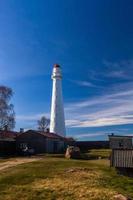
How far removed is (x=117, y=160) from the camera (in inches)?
1384

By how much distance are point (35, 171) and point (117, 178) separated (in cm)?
732

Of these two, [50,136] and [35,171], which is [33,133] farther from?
[35,171]

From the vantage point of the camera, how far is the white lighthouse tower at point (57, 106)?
244 feet

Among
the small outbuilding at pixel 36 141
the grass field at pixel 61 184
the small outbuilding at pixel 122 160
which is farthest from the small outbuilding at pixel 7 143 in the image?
the small outbuilding at pixel 122 160

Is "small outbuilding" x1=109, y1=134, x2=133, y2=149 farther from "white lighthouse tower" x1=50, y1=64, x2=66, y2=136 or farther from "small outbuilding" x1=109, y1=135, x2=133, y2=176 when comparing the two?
"small outbuilding" x1=109, y1=135, x2=133, y2=176

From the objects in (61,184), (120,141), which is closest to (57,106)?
(120,141)

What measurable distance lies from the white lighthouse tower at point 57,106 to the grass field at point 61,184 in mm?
38514

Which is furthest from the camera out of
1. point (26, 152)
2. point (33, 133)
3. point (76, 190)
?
point (33, 133)

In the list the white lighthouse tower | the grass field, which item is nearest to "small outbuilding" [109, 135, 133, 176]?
the grass field

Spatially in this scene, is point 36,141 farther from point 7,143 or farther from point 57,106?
point 57,106

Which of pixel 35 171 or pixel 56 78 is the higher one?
pixel 56 78

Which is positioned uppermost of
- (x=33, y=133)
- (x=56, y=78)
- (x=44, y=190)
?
(x=56, y=78)

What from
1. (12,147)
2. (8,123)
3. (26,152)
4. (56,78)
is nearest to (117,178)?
(26,152)

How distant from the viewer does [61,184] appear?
27.4 metres
